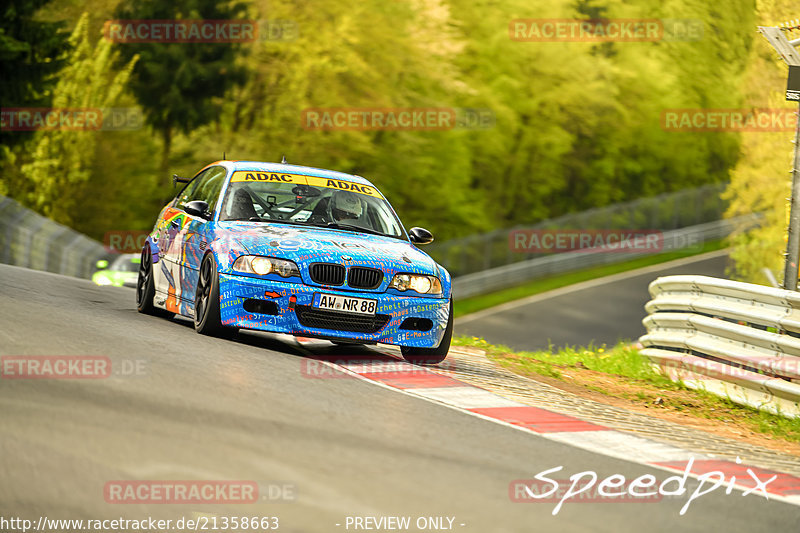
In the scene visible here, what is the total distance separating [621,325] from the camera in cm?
3944

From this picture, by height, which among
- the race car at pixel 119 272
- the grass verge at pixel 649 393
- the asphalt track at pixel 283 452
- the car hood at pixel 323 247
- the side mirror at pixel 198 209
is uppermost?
the side mirror at pixel 198 209

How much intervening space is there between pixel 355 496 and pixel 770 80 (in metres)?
27.8

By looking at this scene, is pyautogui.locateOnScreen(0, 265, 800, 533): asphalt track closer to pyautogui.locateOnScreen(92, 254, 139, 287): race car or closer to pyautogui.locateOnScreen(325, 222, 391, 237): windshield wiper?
pyautogui.locateOnScreen(325, 222, 391, 237): windshield wiper

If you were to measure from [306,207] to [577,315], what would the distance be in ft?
102

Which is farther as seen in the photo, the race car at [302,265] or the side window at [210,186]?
the side window at [210,186]

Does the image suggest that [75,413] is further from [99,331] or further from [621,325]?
[621,325]

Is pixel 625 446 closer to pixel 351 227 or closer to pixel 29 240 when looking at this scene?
pixel 351 227

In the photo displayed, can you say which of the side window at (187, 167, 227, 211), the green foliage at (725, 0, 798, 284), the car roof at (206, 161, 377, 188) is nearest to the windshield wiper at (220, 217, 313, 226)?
the side window at (187, 167, 227, 211)

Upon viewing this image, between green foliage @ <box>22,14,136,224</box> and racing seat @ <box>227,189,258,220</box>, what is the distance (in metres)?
26.6

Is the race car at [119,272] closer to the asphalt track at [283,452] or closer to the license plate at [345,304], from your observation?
the license plate at [345,304]

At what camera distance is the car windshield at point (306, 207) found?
1080cm

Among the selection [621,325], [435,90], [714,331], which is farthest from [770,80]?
[435,90]

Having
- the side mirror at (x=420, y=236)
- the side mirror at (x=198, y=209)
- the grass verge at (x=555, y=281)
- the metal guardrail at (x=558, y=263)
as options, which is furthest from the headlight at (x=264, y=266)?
the metal guardrail at (x=558, y=263)

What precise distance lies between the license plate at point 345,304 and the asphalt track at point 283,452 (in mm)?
824
